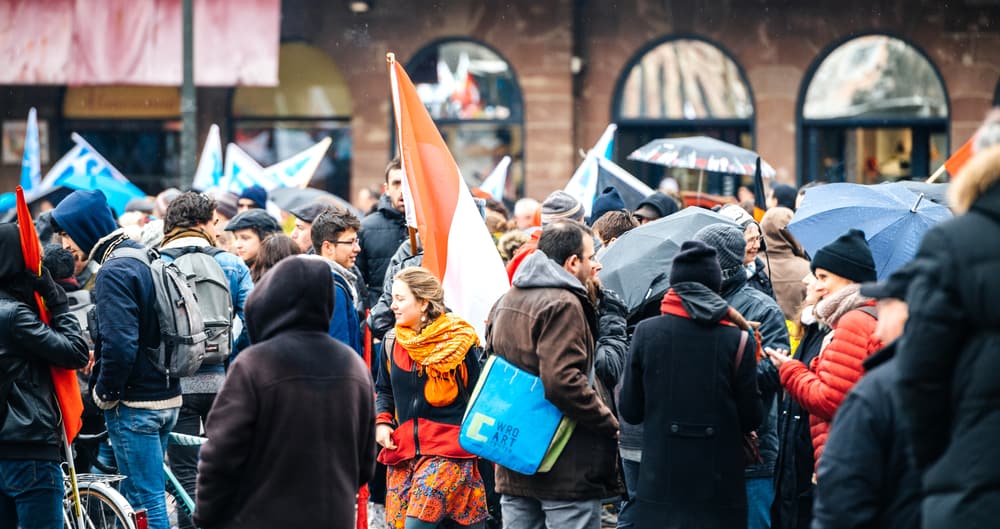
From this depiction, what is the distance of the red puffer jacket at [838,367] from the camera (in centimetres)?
516

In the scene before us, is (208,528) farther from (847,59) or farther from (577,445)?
(847,59)

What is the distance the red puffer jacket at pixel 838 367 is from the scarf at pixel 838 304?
15 cm

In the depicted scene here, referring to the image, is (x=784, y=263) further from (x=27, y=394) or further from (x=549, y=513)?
(x=27, y=394)

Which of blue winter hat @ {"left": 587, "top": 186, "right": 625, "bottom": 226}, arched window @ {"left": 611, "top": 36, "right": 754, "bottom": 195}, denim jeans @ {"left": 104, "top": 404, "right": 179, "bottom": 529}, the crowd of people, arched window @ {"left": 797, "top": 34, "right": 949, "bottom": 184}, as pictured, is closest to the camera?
the crowd of people

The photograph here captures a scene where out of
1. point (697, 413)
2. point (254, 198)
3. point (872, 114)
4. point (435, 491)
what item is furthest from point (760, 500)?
point (872, 114)

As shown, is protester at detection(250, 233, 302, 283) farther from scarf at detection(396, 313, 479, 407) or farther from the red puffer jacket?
the red puffer jacket

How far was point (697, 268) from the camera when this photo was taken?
5.56 m

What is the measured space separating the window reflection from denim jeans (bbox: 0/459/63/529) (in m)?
12.6

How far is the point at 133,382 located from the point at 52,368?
0.58 meters

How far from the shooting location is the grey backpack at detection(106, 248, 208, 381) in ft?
22.2

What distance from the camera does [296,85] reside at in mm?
18500

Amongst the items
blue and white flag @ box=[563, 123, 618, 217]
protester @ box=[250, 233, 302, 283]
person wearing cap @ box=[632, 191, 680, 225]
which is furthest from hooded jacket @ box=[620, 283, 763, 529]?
blue and white flag @ box=[563, 123, 618, 217]

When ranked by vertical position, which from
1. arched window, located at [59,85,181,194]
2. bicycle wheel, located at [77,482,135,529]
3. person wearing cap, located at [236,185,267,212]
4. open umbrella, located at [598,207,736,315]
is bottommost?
bicycle wheel, located at [77,482,135,529]

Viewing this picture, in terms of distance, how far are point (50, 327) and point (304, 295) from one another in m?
2.17
